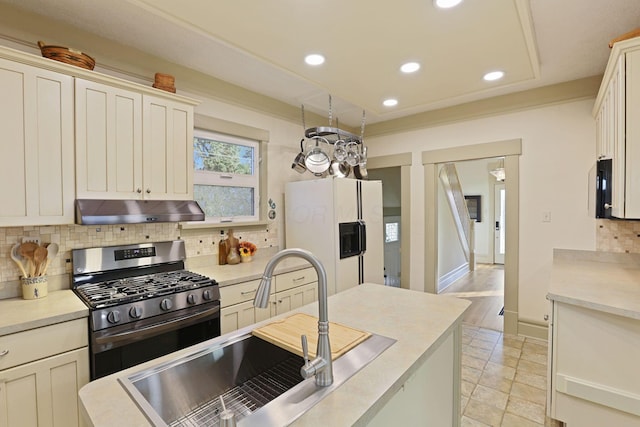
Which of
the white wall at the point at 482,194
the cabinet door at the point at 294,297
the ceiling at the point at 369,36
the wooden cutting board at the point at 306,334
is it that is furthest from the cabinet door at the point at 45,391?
the white wall at the point at 482,194

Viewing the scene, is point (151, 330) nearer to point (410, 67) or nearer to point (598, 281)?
point (410, 67)

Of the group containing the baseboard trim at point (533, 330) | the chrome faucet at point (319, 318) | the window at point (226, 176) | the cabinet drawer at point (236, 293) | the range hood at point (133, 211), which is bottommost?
the baseboard trim at point (533, 330)

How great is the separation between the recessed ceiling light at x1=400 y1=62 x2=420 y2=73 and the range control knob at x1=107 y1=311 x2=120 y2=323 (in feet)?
8.41

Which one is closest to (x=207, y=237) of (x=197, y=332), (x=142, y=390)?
(x=197, y=332)

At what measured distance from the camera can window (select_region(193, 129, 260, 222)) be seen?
288 cm

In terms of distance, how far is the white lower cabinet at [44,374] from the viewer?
56.9 inches

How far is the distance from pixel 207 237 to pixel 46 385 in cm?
149

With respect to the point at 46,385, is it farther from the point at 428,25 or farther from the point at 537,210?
the point at 537,210

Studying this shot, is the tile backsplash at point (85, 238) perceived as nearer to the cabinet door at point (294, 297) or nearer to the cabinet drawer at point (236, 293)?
the cabinet drawer at point (236, 293)

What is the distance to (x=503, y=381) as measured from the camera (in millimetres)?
2451

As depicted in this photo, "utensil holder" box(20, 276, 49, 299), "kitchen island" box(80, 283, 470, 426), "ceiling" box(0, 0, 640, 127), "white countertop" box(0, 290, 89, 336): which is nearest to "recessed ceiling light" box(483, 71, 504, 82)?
"ceiling" box(0, 0, 640, 127)

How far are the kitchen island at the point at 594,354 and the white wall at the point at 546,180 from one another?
1.09 m

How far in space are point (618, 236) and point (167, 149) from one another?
3778mm

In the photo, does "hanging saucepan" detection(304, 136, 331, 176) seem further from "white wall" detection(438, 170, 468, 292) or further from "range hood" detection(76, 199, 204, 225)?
"white wall" detection(438, 170, 468, 292)
